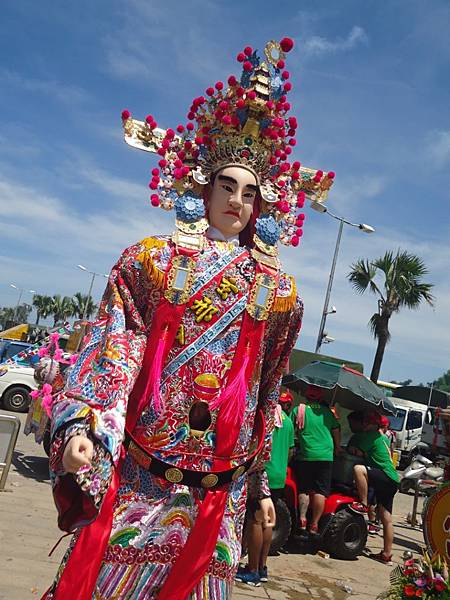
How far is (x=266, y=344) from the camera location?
2082mm

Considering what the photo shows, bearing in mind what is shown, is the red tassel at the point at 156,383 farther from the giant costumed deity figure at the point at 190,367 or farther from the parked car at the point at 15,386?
the parked car at the point at 15,386

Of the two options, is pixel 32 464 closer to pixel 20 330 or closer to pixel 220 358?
pixel 220 358

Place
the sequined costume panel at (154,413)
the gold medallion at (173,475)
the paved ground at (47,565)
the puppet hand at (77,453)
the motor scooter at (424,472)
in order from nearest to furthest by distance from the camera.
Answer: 1. the puppet hand at (77,453)
2. the sequined costume panel at (154,413)
3. the gold medallion at (173,475)
4. the paved ground at (47,565)
5. the motor scooter at (424,472)

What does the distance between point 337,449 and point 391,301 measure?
12.7 m

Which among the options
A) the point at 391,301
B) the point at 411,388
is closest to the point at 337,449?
the point at 391,301

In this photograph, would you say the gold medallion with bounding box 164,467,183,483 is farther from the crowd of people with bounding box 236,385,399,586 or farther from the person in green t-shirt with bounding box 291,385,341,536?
the person in green t-shirt with bounding box 291,385,341,536

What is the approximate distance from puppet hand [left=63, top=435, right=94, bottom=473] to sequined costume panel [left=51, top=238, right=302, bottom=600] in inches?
0.9

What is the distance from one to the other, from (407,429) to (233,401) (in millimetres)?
16640

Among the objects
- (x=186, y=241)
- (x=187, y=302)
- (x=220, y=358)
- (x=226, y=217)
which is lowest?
(x=220, y=358)


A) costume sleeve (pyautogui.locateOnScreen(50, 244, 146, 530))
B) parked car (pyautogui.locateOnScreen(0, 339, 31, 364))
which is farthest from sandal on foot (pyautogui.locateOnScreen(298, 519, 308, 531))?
parked car (pyautogui.locateOnScreen(0, 339, 31, 364))

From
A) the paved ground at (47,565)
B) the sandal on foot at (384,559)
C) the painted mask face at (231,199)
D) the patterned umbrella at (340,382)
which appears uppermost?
the painted mask face at (231,199)

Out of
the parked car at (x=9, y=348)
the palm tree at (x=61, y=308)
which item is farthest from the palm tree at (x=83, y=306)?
the parked car at (x=9, y=348)

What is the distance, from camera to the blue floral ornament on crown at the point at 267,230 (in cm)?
210

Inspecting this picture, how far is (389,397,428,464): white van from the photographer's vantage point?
16891mm
